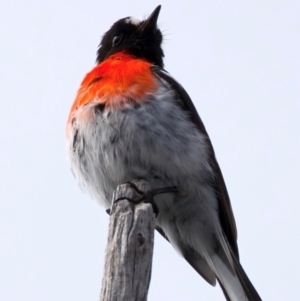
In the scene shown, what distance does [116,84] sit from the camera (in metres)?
5.27

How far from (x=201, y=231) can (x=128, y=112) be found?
1.27 meters

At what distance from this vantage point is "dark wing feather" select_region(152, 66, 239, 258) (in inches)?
220

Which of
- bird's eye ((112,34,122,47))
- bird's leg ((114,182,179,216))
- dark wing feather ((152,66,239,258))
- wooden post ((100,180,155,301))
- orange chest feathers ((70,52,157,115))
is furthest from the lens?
bird's eye ((112,34,122,47))

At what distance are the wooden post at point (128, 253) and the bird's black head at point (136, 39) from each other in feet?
9.27

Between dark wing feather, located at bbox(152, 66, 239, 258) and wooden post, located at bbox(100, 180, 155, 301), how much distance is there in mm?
1742

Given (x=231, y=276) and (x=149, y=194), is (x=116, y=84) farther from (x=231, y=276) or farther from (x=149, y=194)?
(x=231, y=276)

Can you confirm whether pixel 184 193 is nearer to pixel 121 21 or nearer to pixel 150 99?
pixel 150 99

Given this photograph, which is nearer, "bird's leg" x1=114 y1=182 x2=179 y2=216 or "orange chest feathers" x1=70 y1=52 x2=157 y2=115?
"bird's leg" x1=114 y1=182 x2=179 y2=216

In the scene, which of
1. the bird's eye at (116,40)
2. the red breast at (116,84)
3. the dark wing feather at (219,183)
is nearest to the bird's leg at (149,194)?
the dark wing feather at (219,183)

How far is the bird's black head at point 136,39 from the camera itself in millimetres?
6516

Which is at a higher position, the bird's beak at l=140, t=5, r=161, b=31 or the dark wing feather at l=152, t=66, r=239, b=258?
the bird's beak at l=140, t=5, r=161, b=31

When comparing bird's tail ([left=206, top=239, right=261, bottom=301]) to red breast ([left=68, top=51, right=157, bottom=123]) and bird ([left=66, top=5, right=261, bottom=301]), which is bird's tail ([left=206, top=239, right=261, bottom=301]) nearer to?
bird ([left=66, top=5, right=261, bottom=301])

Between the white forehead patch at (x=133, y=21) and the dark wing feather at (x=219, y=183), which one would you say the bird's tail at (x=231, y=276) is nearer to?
the dark wing feather at (x=219, y=183)

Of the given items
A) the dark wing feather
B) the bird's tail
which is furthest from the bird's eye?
the bird's tail
